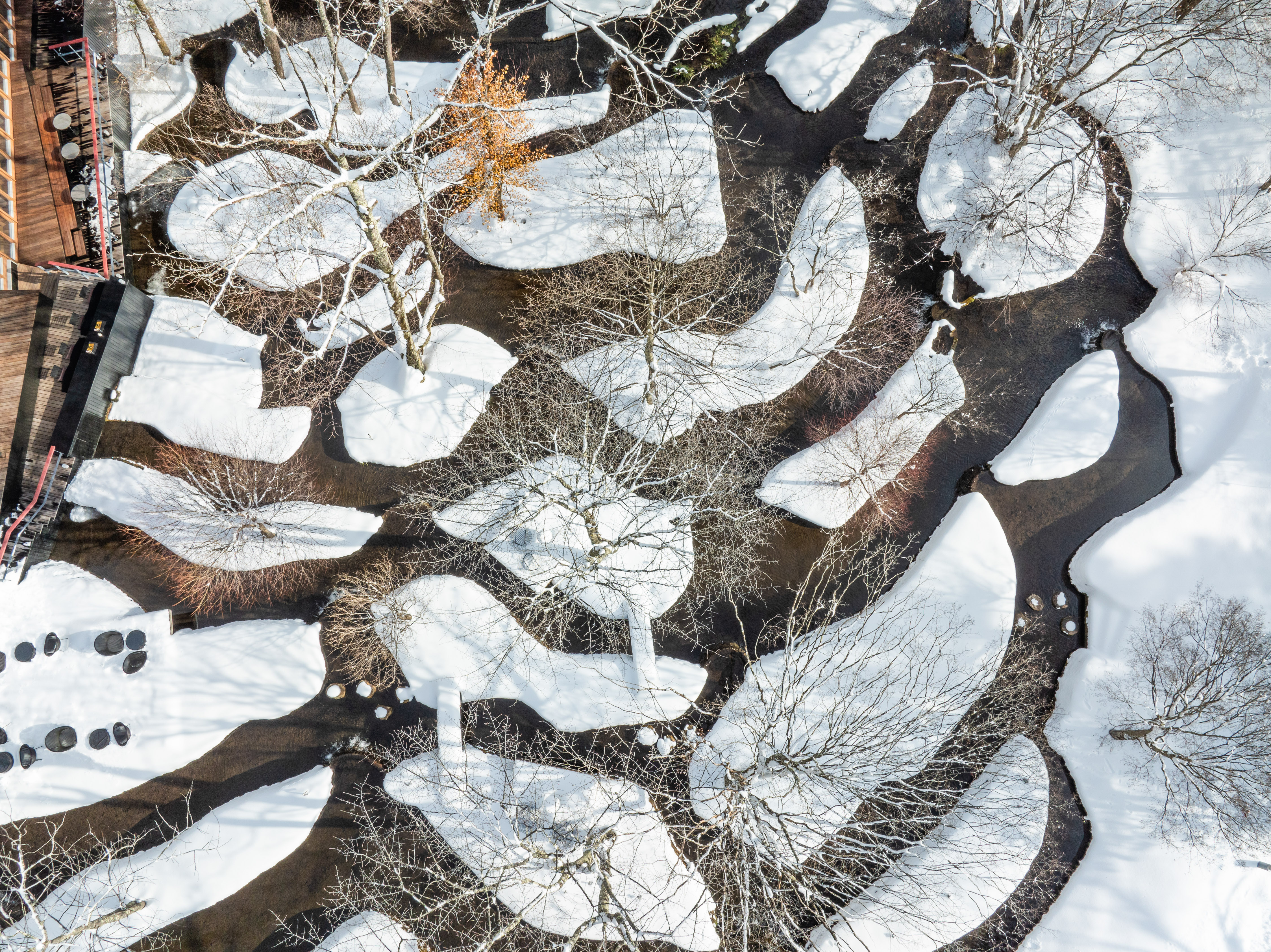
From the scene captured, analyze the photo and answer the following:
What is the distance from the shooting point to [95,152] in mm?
20328

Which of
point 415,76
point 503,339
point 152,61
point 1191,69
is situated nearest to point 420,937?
point 503,339

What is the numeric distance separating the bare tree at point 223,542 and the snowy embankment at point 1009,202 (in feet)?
65.4

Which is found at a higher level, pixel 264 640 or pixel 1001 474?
pixel 1001 474

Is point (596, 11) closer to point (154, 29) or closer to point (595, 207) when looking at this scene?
point (595, 207)

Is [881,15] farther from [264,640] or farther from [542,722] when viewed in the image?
[264,640]

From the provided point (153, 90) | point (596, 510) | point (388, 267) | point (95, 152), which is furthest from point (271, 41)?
point (596, 510)

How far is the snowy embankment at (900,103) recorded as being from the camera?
71.7 ft

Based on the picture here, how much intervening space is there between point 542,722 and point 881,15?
23078mm

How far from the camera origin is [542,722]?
1927cm

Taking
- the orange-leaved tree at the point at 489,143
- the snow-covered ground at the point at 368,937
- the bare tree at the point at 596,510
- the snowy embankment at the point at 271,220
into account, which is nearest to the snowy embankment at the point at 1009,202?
the bare tree at the point at 596,510

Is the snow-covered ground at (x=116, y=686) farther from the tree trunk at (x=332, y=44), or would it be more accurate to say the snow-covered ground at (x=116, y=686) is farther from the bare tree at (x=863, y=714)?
the tree trunk at (x=332, y=44)

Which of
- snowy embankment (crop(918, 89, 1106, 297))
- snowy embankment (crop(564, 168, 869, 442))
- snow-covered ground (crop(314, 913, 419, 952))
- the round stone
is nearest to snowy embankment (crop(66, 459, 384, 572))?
the round stone

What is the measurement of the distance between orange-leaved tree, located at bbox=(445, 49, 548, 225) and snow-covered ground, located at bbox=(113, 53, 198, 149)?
808 centimetres

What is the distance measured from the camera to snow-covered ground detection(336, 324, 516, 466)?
65.5 ft
